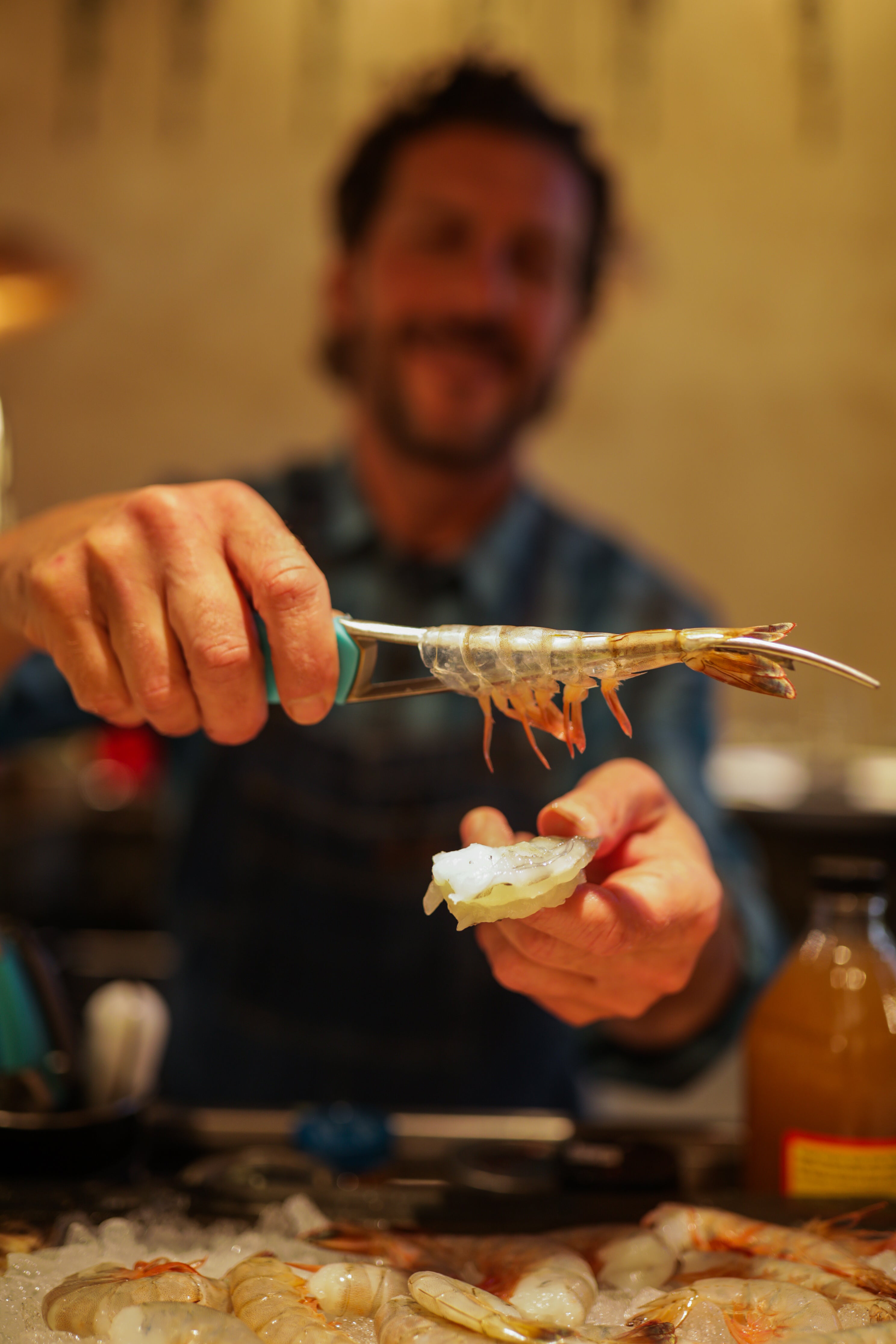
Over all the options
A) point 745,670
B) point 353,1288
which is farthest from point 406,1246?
point 745,670

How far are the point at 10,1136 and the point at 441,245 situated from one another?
1637 millimetres

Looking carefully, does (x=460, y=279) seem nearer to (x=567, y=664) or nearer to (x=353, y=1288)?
(x=567, y=664)

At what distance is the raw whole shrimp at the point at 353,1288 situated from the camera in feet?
1.78

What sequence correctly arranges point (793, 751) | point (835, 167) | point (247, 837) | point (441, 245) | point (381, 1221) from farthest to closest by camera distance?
point (793, 751) → point (835, 167) → point (441, 245) → point (247, 837) → point (381, 1221)

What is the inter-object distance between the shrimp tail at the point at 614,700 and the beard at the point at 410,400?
1360mm

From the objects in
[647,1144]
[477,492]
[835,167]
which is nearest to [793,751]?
[477,492]

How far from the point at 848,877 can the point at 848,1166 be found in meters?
0.20

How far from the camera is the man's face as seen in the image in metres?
1.88

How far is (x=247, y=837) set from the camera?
1.70m

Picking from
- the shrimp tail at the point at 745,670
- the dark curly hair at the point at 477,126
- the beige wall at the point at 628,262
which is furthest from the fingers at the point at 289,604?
the beige wall at the point at 628,262

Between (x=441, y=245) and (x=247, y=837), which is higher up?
(x=441, y=245)

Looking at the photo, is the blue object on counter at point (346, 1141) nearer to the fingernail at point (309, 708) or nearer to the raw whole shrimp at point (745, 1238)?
the raw whole shrimp at point (745, 1238)

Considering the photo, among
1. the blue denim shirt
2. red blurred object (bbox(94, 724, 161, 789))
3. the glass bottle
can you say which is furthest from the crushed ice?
red blurred object (bbox(94, 724, 161, 789))

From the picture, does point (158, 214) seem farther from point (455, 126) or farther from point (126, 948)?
point (126, 948)
